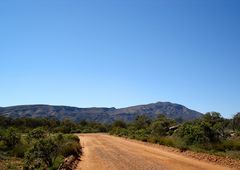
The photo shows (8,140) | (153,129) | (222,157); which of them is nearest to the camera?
(222,157)

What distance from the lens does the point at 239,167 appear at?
67.3 feet

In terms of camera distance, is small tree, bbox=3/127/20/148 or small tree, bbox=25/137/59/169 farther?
small tree, bbox=3/127/20/148

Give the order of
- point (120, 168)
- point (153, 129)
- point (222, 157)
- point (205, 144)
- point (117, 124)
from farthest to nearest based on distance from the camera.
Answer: point (117, 124), point (153, 129), point (205, 144), point (222, 157), point (120, 168)

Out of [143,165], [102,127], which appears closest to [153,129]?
[143,165]

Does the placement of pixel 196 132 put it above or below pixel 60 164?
above

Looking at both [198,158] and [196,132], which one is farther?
[196,132]

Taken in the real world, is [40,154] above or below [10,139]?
below

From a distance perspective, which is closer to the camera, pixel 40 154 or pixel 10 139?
pixel 40 154

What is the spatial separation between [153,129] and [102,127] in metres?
51.1

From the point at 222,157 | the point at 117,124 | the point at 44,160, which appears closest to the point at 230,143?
the point at 222,157

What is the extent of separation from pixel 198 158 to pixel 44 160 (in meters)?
10.9

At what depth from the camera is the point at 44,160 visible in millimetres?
20531

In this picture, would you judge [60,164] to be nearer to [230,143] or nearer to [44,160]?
[44,160]

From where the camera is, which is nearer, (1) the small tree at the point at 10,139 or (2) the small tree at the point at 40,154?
(2) the small tree at the point at 40,154
